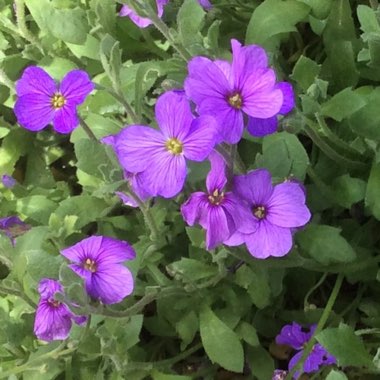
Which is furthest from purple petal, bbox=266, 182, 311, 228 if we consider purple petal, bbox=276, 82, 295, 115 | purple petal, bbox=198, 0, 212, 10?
purple petal, bbox=198, 0, 212, 10

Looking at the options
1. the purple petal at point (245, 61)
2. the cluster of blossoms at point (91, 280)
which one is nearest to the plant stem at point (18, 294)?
the cluster of blossoms at point (91, 280)

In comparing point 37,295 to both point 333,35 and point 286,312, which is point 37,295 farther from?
point 333,35

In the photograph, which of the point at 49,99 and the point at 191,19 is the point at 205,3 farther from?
the point at 49,99

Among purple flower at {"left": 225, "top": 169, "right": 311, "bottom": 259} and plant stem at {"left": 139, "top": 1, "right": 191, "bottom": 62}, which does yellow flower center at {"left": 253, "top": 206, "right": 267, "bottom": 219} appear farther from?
plant stem at {"left": 139, "top": 1, "right": 191, "bottom": 62}

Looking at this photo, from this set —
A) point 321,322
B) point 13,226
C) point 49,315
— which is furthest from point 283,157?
point 13,226

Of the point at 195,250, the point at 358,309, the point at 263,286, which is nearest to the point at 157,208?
the point at 195,250

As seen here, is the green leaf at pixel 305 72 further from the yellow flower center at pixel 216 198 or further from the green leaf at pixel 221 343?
the green leaf at pixel 221 343
